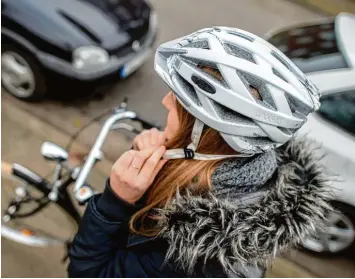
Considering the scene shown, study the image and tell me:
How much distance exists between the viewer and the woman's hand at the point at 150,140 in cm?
221

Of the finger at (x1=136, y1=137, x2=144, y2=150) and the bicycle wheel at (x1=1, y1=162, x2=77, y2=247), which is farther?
the bicycle wheel at (x1=1, y1=162, x2=77, y2=247)

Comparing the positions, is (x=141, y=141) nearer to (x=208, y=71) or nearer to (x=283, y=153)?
(x=208, y=71)

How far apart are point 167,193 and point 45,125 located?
322cm

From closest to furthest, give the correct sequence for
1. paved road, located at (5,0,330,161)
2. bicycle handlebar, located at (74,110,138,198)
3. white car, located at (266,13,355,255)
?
bicycle handlebar, located at (74,110,138,198) < white car, located at (266,13,355,255) < paved road, located at (5,0,330,161)

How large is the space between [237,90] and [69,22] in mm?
3380

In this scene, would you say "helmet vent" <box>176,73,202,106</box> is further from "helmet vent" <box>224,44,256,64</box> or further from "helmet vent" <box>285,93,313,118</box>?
"helmet vent" <box>285,93,313,118</box>

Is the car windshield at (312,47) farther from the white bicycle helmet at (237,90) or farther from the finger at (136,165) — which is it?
the finger at (136,165)

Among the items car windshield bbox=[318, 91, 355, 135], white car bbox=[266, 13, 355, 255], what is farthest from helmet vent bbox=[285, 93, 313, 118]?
car windshield bbox=[318, 91, 355, 135]

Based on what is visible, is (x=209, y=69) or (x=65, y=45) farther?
(x=65, y=45)

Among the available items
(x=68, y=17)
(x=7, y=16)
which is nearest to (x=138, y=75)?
(x=68, y=17)

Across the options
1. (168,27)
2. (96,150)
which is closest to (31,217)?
(96,150)

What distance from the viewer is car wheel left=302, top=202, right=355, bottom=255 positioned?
4402mm

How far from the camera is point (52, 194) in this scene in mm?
3371

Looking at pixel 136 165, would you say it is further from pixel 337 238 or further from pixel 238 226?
pixel 337 238
